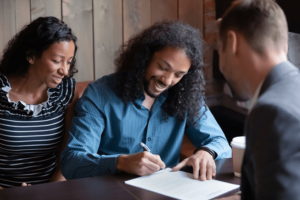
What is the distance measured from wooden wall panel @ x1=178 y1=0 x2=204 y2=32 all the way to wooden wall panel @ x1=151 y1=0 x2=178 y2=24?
0.05 m

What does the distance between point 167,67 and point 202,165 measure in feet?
1.53

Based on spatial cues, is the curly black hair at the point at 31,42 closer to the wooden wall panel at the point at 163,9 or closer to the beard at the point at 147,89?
the beard at the point at 147,89

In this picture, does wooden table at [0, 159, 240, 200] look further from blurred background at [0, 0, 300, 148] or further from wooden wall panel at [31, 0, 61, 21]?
wooden wall panel at [31, 0, 61, 21]

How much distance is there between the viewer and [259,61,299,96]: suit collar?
0.64 metres

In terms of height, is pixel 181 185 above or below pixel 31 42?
below

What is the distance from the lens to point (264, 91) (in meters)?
0.65

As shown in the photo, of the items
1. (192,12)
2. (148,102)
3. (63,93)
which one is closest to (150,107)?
(148,102)

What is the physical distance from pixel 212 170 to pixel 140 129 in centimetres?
46

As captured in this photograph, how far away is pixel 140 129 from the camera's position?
1.56 metres

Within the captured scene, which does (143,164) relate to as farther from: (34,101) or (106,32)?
(106,32)

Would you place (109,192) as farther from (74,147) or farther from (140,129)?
(140,129)

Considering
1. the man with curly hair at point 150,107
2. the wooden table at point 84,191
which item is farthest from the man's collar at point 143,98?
the wooden table at point 84,191

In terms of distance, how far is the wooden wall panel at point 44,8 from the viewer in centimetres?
206

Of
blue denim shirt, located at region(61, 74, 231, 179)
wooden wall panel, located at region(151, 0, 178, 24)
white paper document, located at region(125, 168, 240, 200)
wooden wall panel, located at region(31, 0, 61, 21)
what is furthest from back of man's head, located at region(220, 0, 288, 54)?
wooden wall panel, located at region(151, 0, 178, 24)
